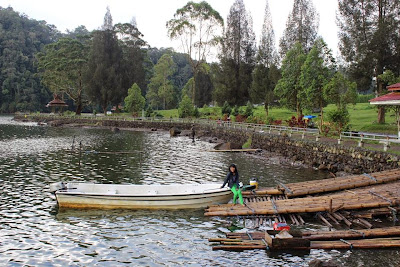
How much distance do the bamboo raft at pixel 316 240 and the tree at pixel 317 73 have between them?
30870 millimetres

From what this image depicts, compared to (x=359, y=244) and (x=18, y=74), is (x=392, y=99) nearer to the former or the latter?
(x=359, y=244)

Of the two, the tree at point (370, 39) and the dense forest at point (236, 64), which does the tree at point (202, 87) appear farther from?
the tree at point (370, 39)

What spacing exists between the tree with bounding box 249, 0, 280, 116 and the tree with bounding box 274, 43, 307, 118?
1490 centimetres

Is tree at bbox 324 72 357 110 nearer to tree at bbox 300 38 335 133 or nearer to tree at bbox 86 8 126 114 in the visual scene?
tree at bbox 300 38 335 133

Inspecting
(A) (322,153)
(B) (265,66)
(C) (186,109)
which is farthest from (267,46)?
(A) (322,153)

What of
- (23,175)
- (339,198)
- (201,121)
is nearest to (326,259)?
(339,198)

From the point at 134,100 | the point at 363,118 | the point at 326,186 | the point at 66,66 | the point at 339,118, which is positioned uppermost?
the point at 66,66

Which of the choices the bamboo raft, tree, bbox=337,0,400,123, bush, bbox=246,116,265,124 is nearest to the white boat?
the bamboo raft

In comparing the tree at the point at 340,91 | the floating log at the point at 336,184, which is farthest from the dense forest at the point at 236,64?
the floating log at the point at 336,184

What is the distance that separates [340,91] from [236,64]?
4257 centimetres

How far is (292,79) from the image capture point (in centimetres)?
5322

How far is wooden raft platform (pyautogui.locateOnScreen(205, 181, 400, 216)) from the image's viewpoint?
17000mm

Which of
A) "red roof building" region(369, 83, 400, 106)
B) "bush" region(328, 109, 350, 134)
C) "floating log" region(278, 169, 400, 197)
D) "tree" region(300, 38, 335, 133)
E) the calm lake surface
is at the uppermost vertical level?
"tree" region(300, 38, 335, 133)

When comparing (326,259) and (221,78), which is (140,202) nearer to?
(326,259)
